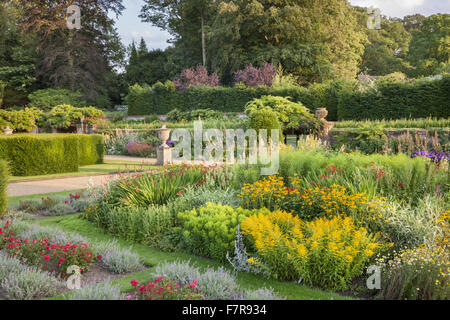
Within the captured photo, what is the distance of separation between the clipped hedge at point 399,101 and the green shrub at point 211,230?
12257 mm

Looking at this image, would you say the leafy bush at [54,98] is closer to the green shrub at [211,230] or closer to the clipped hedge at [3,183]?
the clipped hedge at [3,183]

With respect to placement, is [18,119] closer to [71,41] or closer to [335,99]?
[71,41]

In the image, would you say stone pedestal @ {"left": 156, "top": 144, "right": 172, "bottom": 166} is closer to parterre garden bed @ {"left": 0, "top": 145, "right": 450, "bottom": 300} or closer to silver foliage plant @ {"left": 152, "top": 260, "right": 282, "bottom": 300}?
parterre garden bed @ {"left": 0, "top": 145, "right": 450, "bottom": 300}

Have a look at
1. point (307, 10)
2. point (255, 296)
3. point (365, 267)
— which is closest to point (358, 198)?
point (365, 267)

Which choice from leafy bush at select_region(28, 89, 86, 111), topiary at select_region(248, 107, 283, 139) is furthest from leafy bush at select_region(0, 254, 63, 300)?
leafy bush at select_region(28, 89, 86, 111)

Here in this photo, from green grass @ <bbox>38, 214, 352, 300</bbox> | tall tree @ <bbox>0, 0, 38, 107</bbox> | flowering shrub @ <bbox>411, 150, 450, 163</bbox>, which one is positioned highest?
tall tree @ <bbox>0, 0, 38, 107</bbox>

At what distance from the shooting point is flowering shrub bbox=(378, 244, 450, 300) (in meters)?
2.83

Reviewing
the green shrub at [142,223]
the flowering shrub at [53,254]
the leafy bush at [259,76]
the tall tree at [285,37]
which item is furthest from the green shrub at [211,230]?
the tall tree at [285,37]

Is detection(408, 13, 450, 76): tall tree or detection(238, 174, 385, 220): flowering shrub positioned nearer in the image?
detection(238, 174, 385, 220): flowering shrub

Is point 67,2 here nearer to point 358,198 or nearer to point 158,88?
point 158,88

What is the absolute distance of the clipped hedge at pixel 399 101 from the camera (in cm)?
1420

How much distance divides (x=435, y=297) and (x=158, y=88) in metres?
22.4

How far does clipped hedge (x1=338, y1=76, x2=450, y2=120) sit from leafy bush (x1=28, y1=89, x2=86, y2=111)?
18.4m

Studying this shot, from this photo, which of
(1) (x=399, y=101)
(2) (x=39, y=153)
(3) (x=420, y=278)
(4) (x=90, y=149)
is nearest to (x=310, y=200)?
(3) (x=420, y=278)
